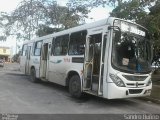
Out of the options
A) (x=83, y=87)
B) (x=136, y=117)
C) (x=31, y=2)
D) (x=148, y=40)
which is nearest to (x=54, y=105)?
(x=83, y=87)

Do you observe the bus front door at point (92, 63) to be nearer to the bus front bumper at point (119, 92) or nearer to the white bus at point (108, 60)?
the white bus at point (108, 60)

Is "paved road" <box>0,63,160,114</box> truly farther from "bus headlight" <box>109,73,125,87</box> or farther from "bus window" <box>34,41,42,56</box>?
"bus window" <box>34,41,42,56</box>

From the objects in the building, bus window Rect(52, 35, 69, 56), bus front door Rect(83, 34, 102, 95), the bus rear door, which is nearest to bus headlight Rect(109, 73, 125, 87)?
the bus rear door

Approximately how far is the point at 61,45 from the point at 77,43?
1.94 meters

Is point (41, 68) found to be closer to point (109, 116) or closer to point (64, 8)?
point (109, 116)

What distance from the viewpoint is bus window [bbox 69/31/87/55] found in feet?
38.0

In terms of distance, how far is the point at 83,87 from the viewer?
36.2 feet

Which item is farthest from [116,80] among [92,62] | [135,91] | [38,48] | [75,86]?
[38,48]

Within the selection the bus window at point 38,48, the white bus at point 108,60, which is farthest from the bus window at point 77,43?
the bus window at point 38,48

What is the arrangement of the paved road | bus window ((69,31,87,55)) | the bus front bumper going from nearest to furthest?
1. the paved road
2. the bus front bumper
3. bus window ((69,31,87,55))

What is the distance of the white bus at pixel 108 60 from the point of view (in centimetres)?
984

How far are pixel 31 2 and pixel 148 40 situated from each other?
21.3 metres

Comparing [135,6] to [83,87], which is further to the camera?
[135,6]

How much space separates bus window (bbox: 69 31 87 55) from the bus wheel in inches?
41.4
